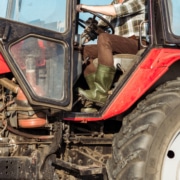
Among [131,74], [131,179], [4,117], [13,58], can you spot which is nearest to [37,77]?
[13,58]

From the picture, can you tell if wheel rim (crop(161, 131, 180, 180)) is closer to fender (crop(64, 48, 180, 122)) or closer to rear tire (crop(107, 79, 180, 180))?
rear tire (crop(107, 79, 180, 180))

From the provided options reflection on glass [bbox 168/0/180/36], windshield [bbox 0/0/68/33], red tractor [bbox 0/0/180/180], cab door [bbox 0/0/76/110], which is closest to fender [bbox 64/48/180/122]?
red tractor [bbox 0/0/180/180]

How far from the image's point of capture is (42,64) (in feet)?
13.1

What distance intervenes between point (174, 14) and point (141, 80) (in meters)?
0.66

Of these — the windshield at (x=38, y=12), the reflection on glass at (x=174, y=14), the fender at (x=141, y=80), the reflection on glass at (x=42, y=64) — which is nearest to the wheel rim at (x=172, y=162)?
the fender at (x=141, y=80)

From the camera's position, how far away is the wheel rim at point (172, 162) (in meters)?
4.01

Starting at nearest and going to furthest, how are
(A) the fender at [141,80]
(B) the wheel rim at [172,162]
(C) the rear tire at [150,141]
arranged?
(C) the rear tire at [150,141]
(B) the wheel rim at [172,162]
(A) the fender at [141,80]

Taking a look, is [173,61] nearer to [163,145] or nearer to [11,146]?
[163,145]

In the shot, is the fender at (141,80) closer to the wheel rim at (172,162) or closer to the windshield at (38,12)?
the wheel rim at (172,162)

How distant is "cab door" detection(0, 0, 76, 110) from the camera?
388 cm

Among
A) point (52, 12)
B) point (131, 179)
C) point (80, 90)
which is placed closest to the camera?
point (131, 179)

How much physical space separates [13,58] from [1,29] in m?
0.25

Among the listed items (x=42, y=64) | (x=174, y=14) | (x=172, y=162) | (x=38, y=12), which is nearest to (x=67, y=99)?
(x=42, y=64)

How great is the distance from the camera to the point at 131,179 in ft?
12.5
